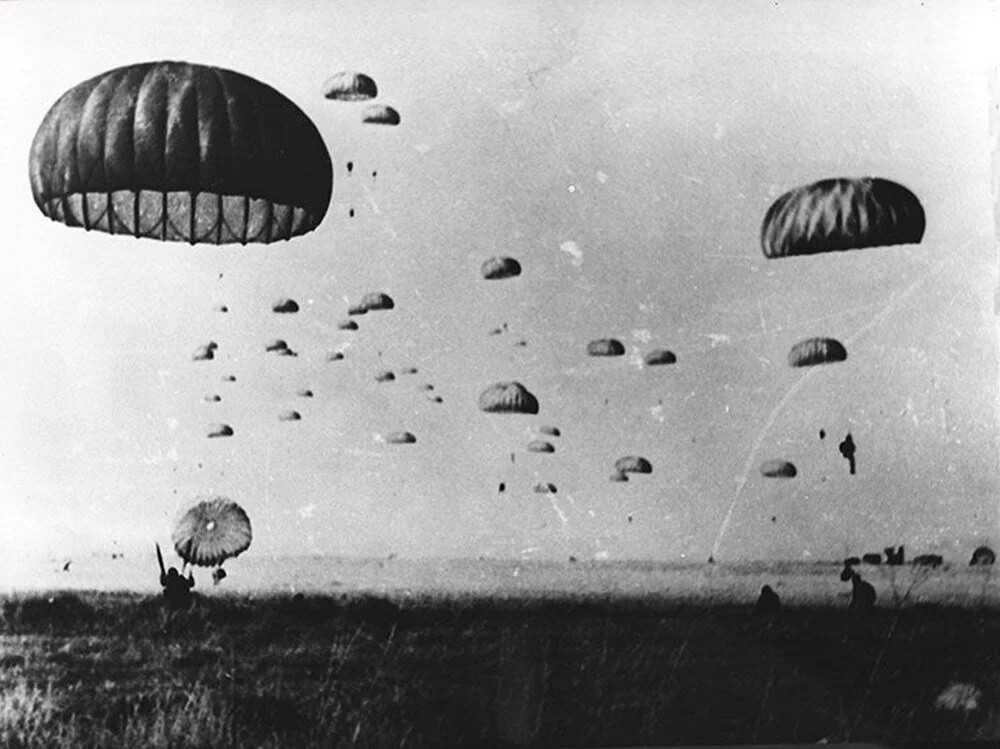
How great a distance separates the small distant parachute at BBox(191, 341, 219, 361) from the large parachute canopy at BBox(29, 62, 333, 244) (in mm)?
299

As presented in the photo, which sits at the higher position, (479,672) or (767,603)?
(767,603)

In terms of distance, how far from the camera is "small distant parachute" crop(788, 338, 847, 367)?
121 inches

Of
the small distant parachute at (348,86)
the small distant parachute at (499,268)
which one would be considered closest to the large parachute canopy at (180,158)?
the small distant parachute at (348,86)

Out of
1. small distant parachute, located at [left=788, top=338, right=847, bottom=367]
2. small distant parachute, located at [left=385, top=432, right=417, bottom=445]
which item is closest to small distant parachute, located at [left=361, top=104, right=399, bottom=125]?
small distant parachute, located at [left=385, top=432, right=417, bottom=445]

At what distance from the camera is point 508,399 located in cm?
304

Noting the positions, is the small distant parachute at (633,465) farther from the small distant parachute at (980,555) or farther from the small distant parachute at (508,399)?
the small distant parachute at (980,555)

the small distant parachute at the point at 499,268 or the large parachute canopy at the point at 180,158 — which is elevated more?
the large parachute canopy at the point at 180,158

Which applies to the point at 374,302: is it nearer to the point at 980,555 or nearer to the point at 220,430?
the point at 220,430

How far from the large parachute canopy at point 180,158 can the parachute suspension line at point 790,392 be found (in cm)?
137

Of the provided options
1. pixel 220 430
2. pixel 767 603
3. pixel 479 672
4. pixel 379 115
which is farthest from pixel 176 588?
pixel 767 603

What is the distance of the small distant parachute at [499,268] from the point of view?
10.0 feet

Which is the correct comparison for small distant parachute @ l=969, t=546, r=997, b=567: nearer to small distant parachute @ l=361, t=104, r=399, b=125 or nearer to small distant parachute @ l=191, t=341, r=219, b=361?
small distant parachute @ l=361, t=104, r=399, b=125

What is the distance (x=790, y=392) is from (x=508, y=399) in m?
0.79

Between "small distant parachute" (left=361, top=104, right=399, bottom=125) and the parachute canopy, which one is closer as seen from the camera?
the parachute canopy
